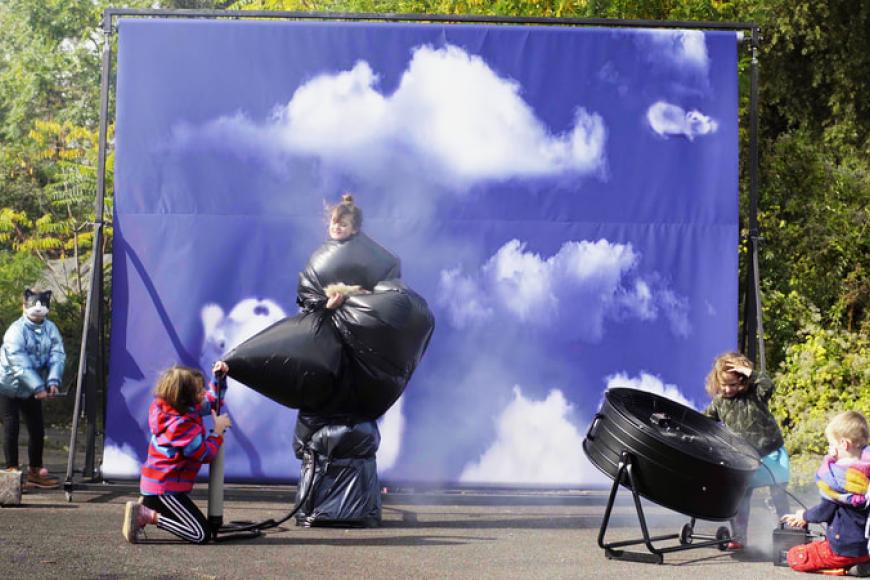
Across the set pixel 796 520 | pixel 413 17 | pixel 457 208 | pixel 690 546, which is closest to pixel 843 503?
pixel 796 520

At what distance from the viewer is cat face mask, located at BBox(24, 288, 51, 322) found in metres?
9.87

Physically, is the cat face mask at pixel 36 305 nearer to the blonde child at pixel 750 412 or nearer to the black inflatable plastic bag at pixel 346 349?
the black inflatable plastic bag at pixel 346 349

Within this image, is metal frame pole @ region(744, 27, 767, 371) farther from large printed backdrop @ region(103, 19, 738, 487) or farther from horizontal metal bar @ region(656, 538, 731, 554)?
horizontal metal bar @ region(656, 538, 731, 554)

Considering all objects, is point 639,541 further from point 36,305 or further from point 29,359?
point 36,305

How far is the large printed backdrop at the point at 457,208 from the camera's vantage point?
31.6 ft

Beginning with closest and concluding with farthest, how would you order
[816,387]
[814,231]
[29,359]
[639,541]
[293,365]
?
[639,541], [293,365], [29,359], [816,387], [814,231]

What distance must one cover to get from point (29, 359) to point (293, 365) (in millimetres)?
2751

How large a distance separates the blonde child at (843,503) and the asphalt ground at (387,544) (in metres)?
0.20

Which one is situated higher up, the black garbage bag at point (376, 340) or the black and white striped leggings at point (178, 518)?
the black garbage bag at point (376, 340)

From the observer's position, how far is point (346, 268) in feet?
27.4

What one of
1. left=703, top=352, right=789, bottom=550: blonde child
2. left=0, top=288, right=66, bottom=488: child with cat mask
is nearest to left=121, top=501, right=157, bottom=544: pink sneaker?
left=0, top=288, right=66, bottom=488: child with cat mask

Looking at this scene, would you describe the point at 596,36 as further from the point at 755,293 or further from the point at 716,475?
the point at 716,475

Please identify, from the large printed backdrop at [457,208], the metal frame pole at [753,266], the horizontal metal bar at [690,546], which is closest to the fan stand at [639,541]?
the horizontal metal bar at [690,546]

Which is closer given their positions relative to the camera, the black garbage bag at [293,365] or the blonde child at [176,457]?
the blonde child at [176,457]
